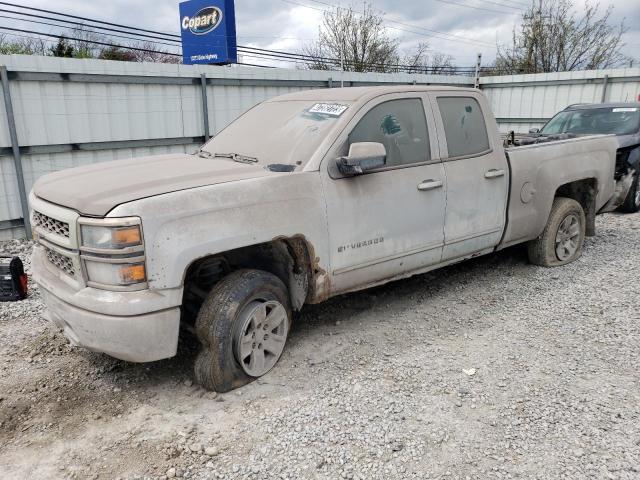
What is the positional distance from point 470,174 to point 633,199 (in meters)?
5.64

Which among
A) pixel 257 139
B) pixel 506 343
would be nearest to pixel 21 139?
pixel 257 139

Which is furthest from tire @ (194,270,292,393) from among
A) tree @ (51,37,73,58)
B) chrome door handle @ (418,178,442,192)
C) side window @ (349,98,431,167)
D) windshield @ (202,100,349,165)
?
tree @ (51,37,73,58)

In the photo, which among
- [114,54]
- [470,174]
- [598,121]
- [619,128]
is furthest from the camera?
[114,54]

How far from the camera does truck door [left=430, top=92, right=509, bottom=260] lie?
178 inches

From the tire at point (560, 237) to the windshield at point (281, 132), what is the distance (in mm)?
3048

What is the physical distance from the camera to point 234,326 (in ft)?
11.0

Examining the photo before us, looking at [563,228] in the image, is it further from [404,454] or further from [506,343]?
[404,454]

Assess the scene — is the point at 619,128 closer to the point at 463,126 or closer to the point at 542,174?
the point at 542,174

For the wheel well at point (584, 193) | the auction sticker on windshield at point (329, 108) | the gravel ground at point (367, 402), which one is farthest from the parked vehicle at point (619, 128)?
the auction sticker on windshield at point (329, 108)

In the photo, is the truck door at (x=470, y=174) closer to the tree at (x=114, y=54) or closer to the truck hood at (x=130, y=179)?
the truck hood at (x=130, y=179)

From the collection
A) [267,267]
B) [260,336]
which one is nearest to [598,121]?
[267,267]

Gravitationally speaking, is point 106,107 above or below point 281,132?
above

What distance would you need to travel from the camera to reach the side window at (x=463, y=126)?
456 cm

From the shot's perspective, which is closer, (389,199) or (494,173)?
(389,199)
